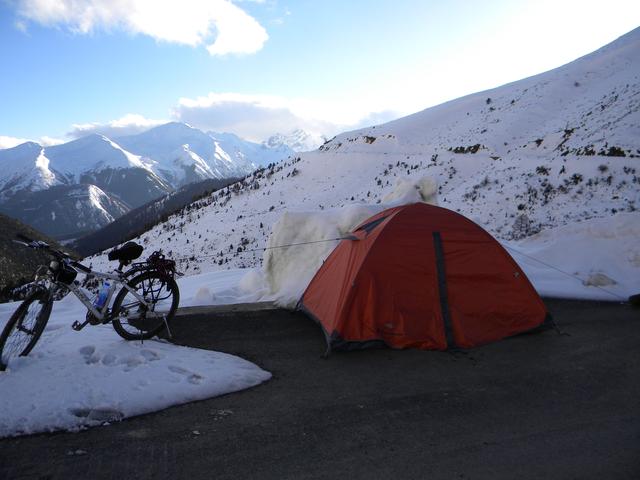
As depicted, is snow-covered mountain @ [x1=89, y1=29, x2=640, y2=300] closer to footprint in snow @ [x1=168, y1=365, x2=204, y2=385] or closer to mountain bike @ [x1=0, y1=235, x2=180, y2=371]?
mountain bike @ [x1=0, y1=235, x2=180, y2=371]

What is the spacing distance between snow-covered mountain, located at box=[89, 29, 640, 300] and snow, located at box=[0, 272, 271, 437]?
3.79 m

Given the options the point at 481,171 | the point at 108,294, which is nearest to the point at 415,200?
the point at 108,294

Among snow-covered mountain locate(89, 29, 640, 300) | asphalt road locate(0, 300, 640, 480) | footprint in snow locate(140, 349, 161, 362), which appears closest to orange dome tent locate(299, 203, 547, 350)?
asphalt road locate(0, 300, 640, 480)

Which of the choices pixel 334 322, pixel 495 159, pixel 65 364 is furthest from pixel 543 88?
pixel 65 364

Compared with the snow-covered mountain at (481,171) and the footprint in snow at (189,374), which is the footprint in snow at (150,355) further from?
the snow-covered mountain at (481,171)

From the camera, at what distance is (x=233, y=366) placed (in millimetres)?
5180

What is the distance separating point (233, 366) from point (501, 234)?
12.8m

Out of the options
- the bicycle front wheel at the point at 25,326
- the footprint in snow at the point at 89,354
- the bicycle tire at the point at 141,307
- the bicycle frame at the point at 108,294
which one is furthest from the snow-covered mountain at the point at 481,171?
the bicycle front wheel at the point at 25,326

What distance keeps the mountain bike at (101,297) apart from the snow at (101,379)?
211 mm

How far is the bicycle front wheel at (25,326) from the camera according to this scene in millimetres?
4543

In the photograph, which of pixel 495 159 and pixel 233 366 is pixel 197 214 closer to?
pixel 495 159

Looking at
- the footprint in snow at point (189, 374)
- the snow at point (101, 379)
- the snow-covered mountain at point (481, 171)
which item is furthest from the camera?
the snow-covered mountain at point (481, 171)

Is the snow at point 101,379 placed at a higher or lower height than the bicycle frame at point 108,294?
lower

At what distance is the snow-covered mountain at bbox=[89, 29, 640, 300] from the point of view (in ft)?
49.6
